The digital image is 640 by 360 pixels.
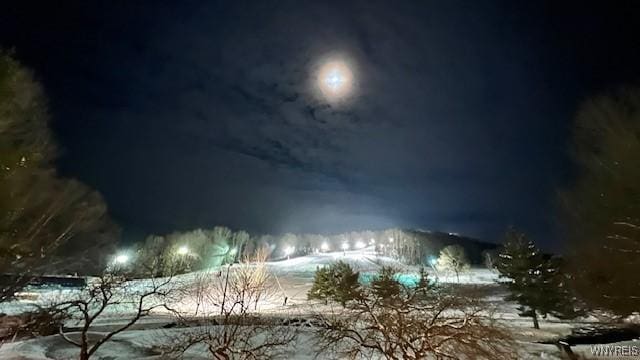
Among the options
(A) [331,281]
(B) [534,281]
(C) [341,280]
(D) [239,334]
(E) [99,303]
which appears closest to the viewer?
(D) [239,334]

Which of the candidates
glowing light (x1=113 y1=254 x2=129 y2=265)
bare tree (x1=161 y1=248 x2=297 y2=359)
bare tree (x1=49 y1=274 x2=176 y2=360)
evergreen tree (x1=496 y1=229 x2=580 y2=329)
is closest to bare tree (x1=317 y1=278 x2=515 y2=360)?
bare tree (x1=161 y1=248 x2=297 y2=359)

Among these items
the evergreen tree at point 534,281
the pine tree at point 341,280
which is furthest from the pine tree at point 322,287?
the evergreen tree at point 534,281

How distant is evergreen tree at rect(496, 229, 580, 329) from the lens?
35688 mm

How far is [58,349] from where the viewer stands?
21.2 meters

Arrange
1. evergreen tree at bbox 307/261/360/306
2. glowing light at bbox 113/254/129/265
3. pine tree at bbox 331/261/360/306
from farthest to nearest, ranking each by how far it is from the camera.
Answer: evergreen tree at bbox 307/261/360/306 → pine tree at bbox 331/261/360/306 → glowing light at bbox 113/254/129/265

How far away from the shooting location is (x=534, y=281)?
120 ft

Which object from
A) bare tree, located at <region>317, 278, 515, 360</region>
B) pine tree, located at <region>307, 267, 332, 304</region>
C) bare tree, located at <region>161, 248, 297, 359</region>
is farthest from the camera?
pine tree, located at <region>307, 267, 332, 304</region>

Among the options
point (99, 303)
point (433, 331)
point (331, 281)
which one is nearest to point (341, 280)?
point (331, 281)

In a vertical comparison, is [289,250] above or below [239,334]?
above

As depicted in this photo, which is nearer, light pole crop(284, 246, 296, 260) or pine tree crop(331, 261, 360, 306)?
pine tree crop(331, 261, 360, 306)

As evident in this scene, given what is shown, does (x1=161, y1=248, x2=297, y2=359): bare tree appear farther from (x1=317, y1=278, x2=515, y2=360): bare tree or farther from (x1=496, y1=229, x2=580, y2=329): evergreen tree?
(x1=496, y1=229, x2=580, y2=329): evergreen tree

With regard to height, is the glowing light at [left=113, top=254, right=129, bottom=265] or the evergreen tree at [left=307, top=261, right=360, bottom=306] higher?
the glowing light at [left=113, top=254, right=129, bottom=265]

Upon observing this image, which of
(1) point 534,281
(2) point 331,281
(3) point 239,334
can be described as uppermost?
(3) point 239,334

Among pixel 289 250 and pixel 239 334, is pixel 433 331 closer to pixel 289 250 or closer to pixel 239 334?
pixel 239 334
